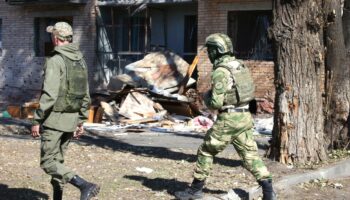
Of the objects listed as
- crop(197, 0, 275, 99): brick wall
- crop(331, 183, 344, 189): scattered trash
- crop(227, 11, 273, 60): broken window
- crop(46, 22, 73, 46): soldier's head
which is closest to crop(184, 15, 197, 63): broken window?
crop(197, 0, 275, 99): brick wall

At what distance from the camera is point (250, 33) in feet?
57.4

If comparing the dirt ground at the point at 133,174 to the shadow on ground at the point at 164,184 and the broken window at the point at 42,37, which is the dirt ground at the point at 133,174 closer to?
the shadow on ground at the point at 164,184

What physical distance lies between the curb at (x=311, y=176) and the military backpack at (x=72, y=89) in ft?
6.84

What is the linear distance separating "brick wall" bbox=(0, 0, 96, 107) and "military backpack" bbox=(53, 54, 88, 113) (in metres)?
15.0

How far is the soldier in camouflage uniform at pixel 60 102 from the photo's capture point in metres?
4.99

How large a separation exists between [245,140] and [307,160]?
2339 millimetres

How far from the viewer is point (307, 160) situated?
7.73m

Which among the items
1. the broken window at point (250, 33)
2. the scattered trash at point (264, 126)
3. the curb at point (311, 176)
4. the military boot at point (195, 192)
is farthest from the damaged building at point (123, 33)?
the military boot at point (195, 192)

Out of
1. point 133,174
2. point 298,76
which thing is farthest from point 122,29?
point 133,174

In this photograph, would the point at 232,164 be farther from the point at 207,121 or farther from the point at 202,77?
the point at 202,77

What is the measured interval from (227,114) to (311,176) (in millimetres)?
2181

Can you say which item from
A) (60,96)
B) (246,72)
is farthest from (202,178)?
(60,96)

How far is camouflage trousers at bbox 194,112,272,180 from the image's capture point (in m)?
5.57

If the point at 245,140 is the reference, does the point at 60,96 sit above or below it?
above
